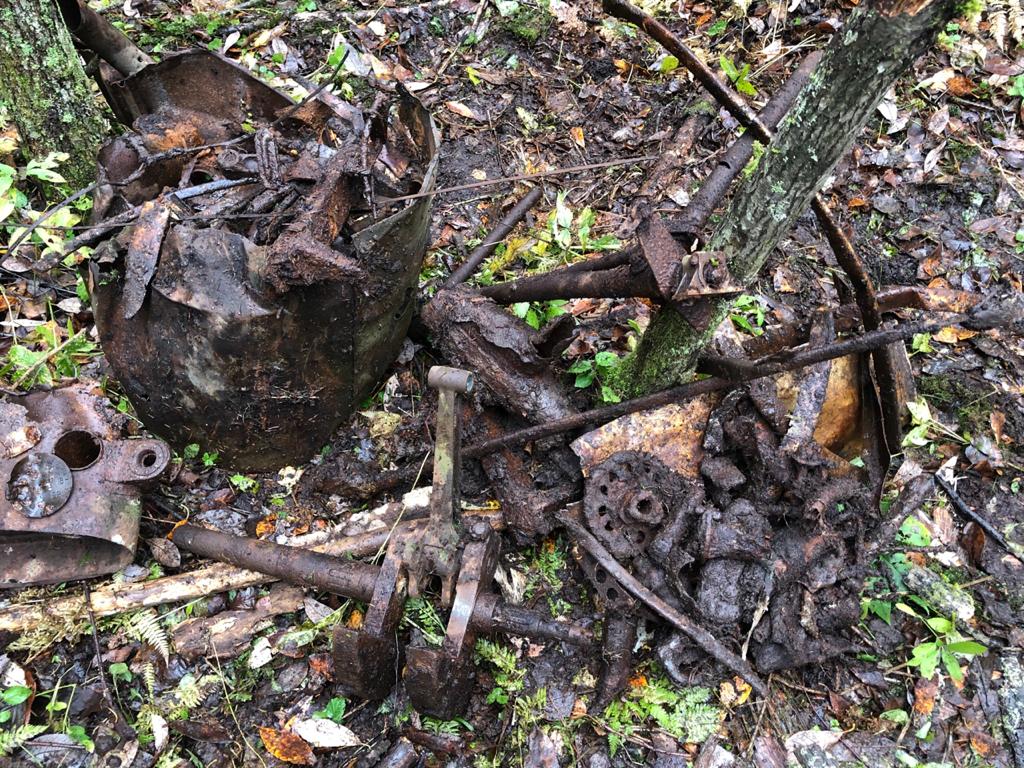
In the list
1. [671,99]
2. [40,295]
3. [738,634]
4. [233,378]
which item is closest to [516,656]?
[738,634]

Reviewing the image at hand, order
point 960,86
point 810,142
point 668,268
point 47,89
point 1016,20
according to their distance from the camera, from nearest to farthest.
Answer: point 810,142 → point 668,268 → point 47,89 → point 960,86 → point 1016,20

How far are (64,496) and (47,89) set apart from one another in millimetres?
2175

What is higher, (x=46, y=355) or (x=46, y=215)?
(x=46, y=215)

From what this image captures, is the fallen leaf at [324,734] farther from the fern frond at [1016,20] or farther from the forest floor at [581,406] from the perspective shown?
the fern frond at [1016,20]

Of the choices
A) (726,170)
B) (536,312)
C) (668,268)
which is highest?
(726,170)

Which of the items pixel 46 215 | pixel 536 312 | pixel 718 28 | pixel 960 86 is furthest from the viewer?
pixel 718 28

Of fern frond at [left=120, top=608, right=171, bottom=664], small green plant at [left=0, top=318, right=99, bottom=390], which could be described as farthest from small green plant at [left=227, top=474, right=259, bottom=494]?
small green plant at [left=0, top=318, right=99, bottom=390]

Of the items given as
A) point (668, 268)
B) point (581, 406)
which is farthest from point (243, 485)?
point (668, 268)

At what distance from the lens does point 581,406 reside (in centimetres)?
325

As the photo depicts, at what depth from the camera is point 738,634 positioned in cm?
257

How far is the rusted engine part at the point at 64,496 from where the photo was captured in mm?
2754

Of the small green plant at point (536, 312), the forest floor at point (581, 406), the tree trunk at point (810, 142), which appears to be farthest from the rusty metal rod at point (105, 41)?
the tree trunk at point (810, 142)

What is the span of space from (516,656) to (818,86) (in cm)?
227

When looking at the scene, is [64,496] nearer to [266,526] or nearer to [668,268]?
[266,526]
